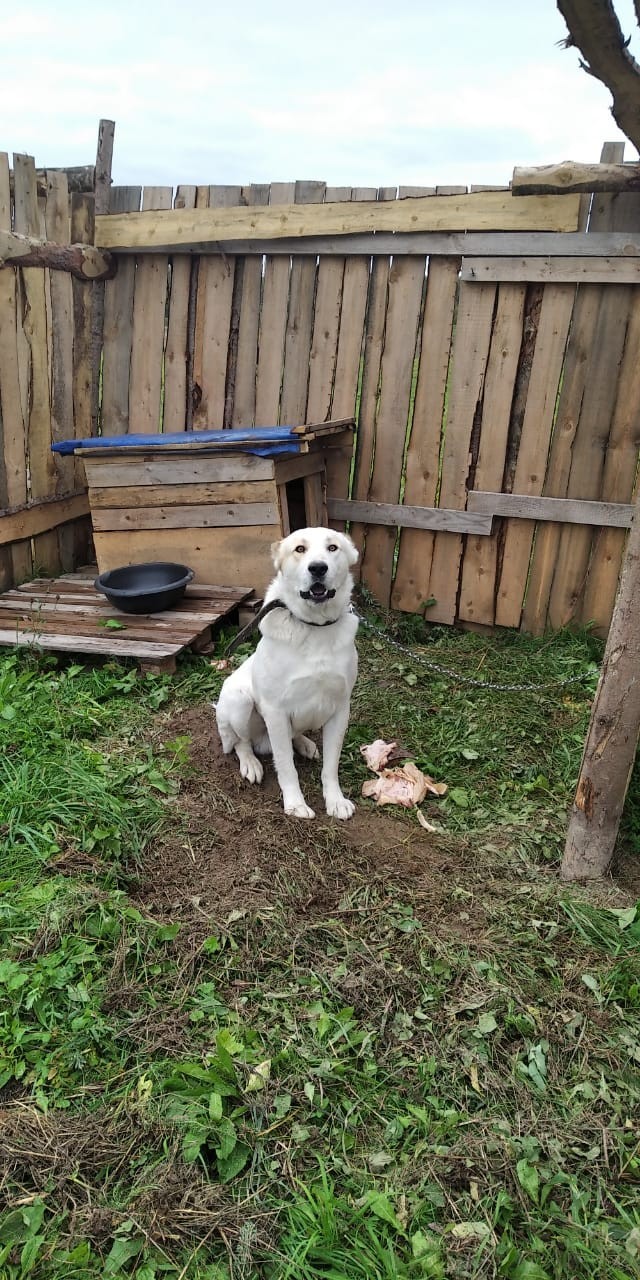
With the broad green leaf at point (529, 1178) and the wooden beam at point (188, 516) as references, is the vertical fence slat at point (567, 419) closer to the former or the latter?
the wooden beam at point (188, 516)

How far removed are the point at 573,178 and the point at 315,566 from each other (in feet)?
10.4

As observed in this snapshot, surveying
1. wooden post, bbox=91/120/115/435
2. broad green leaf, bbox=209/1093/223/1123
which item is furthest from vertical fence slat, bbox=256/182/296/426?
broad green leaf, bbox=209/1093/223/1123

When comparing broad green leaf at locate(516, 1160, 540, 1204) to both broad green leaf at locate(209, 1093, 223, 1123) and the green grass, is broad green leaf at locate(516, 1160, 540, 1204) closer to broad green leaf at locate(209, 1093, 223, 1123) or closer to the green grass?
the green grass

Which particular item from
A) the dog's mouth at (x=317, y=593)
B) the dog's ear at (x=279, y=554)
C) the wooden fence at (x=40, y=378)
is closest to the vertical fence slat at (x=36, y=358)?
the wooden fence at (x=40, y=378)

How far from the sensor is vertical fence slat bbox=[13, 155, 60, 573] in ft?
18.0

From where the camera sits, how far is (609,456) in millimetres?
5129

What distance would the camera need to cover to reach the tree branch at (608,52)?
2.60m

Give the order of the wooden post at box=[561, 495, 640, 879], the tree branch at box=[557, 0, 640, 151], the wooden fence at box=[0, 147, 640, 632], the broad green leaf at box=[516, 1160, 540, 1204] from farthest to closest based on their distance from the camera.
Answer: the wooden fence at box=[0, 147, 640, 632], the wooden post at box=[561, 495, 640, 879], the tree branch at box=[557, 0, 640, 151], the broad green leaf at box=[516, 1160, 540, 1204]

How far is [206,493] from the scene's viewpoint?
5.31 m

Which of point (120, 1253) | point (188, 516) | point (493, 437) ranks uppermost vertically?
point (493, 437)

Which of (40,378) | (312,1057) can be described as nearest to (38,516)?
(40,378)

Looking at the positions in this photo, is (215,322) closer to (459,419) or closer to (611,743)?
(459,419)

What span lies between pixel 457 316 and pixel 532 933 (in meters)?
4.08

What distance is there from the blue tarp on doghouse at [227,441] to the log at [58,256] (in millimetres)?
1301
